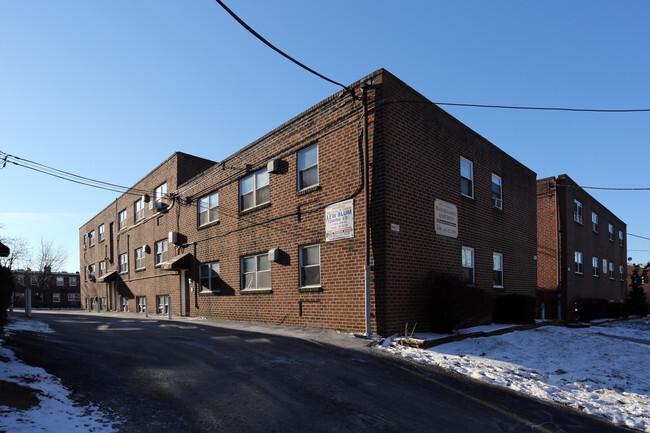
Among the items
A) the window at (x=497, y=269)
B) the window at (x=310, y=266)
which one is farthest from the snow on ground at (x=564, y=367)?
the window at (x=497, y=269)

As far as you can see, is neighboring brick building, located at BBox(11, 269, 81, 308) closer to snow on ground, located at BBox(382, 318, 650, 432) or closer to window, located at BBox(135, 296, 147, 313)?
window, located at BBox(135, 296, 147, 313)

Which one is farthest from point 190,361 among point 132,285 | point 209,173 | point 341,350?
point 132,285

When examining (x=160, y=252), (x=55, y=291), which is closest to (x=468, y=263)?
(x=160, y=252)

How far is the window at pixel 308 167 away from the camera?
43.6 ft

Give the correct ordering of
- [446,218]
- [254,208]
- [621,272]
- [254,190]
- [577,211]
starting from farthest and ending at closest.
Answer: [621,272] → [577,211] → [254,190] → [254,208] → [446,218]

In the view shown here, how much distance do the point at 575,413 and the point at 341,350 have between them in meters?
4.56

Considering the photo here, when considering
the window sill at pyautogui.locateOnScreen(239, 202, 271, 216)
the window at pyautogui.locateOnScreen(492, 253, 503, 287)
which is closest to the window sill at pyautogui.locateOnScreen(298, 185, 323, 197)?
the window sill at pyautogui.locateOnScreen(239, 202, 271, 216)

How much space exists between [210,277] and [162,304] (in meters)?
7.28

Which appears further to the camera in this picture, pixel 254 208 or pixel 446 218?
pixel 254 208

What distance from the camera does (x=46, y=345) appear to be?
9.26 metres

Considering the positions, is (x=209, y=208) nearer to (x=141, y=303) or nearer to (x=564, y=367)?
(x=141, y=303)

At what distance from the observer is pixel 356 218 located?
455 inches

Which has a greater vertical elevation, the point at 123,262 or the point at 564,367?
the point at 123,262

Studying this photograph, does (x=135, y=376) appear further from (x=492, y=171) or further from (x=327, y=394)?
(x=492, y=171)
